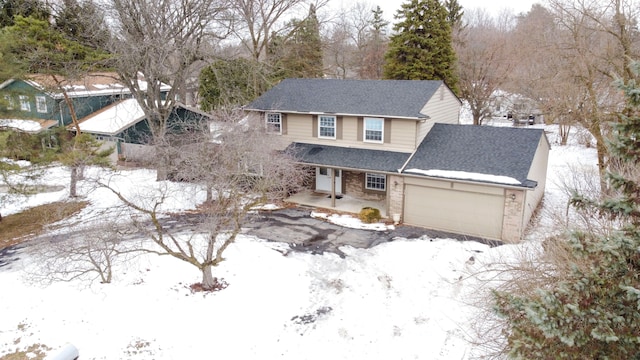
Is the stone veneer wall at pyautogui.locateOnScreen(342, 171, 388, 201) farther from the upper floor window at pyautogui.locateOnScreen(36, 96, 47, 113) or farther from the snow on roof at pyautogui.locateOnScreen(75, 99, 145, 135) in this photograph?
the upper floor window at pyautogui.locateOnScreen(36, 96, 47, 113)

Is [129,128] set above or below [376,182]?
above

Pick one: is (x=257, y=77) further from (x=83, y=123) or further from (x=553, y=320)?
(x=553, y=320)

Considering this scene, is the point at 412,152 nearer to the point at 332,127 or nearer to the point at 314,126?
the point at 332,127

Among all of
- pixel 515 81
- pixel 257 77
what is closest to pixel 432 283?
pixel 257 77

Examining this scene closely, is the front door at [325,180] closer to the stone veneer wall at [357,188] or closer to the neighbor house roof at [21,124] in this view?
the stone veneer wall at [357,188]

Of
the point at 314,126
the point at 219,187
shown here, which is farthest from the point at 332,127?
the point at 219,187

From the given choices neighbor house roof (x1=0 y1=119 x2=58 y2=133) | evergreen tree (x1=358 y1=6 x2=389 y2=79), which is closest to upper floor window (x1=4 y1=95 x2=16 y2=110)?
neighbor house roof (x1=0 y1=119 x2=58 y2=133)
